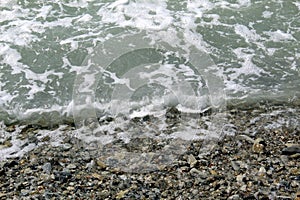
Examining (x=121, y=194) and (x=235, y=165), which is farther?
(x=235, y=165)

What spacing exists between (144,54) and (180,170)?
2.65 meters

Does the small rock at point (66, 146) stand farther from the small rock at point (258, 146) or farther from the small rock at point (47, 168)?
the small rock at point (258, 146)

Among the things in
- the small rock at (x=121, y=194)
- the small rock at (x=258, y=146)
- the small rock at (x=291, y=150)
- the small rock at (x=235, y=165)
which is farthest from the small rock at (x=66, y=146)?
the small rock at (x=291, y=150)

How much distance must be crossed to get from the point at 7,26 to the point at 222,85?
13.7 feet

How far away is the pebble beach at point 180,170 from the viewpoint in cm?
407

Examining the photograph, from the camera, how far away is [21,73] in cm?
628

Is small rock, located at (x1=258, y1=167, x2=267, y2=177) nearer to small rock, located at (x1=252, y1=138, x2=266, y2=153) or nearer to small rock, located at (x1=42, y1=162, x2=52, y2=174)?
small rock, located at (x1=252, y1=138, x2=266, y2=153)

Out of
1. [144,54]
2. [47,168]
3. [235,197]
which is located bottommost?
[235,197]

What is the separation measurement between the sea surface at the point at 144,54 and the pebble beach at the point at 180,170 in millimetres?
512

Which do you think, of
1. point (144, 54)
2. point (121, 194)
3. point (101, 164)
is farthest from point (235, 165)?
point (144, 54)

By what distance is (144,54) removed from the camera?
6.54 m

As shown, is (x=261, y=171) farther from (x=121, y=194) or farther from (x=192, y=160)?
(x=121, y=194)

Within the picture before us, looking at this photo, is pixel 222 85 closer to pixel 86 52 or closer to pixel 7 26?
pixel 86 52

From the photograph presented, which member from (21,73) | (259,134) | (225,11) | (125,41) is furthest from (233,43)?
(21,73)
